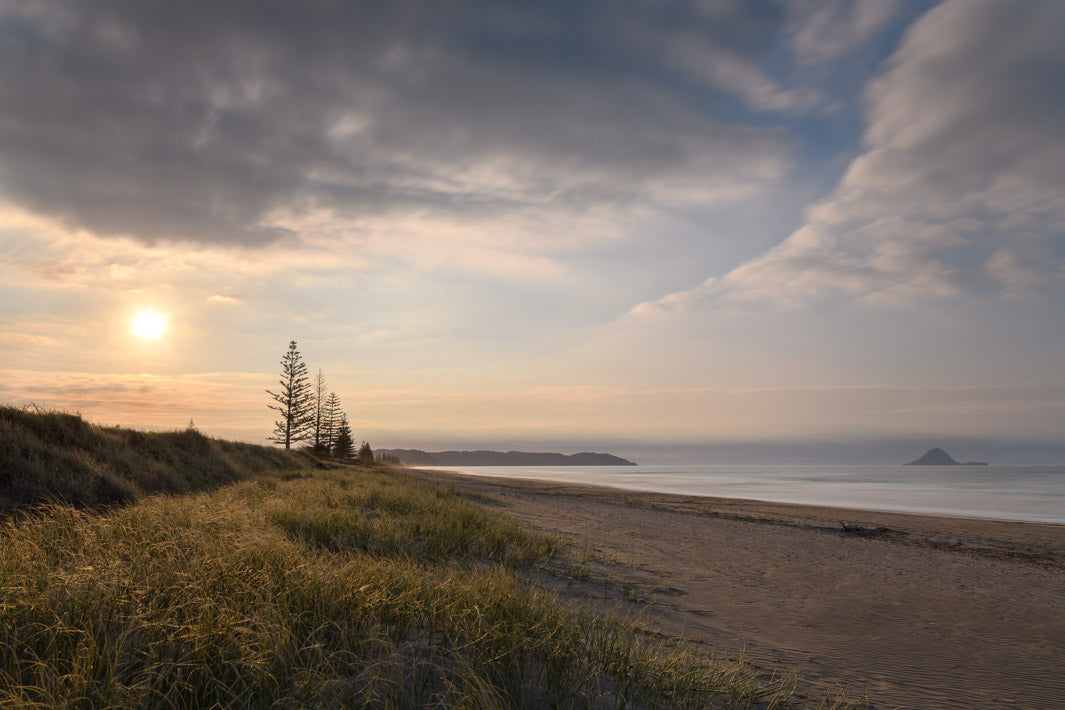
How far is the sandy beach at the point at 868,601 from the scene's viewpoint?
206 inches

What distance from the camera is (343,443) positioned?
7881cm

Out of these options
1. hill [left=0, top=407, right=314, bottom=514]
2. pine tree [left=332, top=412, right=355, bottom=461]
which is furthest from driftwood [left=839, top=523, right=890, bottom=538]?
pine tree [left=332, top=412, right=355, bottom=461]

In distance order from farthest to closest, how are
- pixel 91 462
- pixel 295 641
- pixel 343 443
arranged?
pixel 343 443, pixel 91 462, pixel 295 641

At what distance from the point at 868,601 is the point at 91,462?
15.6 meters

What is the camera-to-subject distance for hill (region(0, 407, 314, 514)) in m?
10.7

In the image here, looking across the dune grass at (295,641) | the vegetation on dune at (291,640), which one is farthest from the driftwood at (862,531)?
the dune grass at (295,641)

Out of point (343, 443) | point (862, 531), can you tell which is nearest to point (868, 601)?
point (862, 531)

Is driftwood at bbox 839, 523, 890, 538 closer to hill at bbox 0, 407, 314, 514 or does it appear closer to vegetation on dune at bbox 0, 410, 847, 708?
vegetation on dune at bbox 0, 410, 847, 708

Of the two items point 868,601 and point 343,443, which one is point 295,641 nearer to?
point 868,601

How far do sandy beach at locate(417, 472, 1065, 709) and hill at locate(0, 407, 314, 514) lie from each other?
9541mm

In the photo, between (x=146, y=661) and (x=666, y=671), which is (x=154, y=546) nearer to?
(x=146, y=661)

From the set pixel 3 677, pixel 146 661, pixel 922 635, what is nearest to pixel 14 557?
pixel 3 677

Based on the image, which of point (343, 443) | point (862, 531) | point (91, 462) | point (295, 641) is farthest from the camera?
point (343, 443)

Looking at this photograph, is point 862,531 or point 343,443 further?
point 343,443
